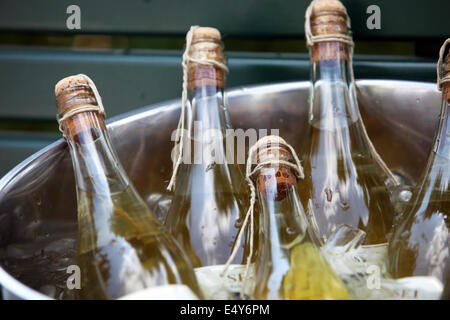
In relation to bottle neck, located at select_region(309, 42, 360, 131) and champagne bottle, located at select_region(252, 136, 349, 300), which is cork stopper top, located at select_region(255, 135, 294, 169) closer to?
champagne bottle, located at select_region(252, 136, 349, 300)

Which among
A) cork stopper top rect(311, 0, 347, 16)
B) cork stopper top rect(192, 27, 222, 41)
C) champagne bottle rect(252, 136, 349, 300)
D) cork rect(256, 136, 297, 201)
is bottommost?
champagne bottle rect(252, 136, 349, 300)

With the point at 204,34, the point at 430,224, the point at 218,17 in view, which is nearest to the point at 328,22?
the point at 204,34

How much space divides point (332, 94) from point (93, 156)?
0.30 meters

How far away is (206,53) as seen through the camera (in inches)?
20.8

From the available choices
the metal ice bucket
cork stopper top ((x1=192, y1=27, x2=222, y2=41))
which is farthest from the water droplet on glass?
cork stopper top ((x1=192, y1=27, x2=222, y2=41))

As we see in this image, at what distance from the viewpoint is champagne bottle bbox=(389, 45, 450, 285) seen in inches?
18.2

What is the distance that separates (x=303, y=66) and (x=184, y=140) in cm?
47

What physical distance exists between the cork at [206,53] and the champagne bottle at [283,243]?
0.13 m

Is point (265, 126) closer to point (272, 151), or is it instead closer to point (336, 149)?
point (336, 149)

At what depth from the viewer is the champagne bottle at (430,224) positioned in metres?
0.46

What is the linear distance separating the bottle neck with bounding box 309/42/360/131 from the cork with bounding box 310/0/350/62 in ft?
0.06

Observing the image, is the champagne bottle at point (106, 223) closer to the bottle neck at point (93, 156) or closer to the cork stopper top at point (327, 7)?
the bottle neck at point (93, 156)

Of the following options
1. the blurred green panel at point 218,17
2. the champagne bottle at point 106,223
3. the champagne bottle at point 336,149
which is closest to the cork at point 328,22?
the champagne bottle at point 336,149

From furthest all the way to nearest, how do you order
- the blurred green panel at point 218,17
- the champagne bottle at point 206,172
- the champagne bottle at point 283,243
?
the blurred green panel at point 218,17 < the champagne bottle at point 206,172 < the champagne bottle at point 283,243
